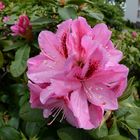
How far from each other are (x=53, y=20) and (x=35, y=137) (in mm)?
413

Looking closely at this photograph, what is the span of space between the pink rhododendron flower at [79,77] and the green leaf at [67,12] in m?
0.34

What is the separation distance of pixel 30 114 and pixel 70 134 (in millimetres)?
117

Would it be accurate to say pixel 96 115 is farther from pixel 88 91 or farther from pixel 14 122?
pixel 14 122

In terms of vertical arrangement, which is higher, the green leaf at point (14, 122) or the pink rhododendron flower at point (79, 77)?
the pink rhododendron flower at point (79, 77)

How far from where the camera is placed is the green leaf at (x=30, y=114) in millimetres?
1195

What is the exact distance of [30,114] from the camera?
1205 mm

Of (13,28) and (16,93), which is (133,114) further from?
(13,28)

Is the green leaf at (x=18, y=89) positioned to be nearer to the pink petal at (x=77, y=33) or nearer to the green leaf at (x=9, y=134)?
the green leaf at (x=9, y=134)

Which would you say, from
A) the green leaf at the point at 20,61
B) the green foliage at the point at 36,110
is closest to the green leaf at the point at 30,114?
the green foliage at the point at 36,110

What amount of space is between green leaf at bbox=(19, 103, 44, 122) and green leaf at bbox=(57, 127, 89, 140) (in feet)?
0.21

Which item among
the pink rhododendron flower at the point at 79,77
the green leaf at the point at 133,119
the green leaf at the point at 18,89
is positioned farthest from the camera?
the green leaf at the point at 18,89

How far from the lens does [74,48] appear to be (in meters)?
1.06

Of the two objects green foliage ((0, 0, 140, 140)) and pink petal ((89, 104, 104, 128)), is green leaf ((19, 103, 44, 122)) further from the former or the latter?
pink petal ((89, 104, 104, 128))

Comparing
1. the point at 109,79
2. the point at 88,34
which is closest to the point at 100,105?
the point at 109,79
